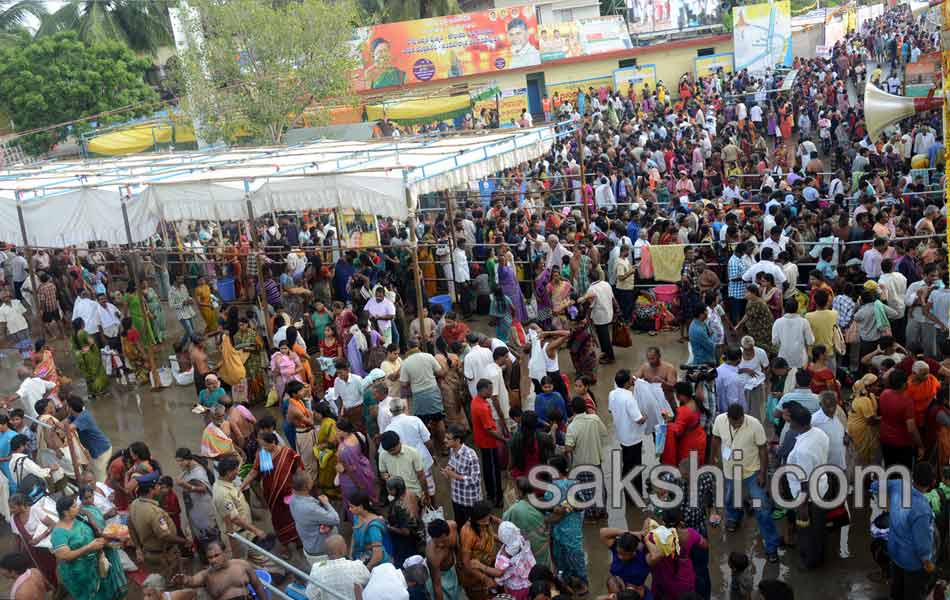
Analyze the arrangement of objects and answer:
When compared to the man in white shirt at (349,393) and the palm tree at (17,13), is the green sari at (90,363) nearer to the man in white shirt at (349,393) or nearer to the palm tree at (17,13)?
the man in white shirt at (349,393)

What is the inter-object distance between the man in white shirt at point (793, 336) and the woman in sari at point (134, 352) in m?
8.38

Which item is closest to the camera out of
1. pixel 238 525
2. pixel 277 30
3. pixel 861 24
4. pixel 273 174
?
pixel 238 525

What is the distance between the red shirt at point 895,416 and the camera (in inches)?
273

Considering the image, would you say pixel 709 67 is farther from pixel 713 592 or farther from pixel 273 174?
pixel 713 592

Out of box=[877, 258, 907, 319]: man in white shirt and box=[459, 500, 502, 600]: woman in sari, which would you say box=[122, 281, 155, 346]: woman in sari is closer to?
box=[459, 500, 502, 600]: woman in sari

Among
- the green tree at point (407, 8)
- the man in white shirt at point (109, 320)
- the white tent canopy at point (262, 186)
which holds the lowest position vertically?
the man in white shirt at point (109, 320)

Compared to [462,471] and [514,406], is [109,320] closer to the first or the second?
[514,406]

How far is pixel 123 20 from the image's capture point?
3444 cm

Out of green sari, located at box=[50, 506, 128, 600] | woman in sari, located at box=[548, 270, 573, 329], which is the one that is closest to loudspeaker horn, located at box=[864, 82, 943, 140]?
woman in sari, located at box=[548, 270, 573, 329]

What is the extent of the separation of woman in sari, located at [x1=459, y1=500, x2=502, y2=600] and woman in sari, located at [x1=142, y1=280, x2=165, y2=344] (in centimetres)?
794

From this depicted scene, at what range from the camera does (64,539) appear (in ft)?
22.1

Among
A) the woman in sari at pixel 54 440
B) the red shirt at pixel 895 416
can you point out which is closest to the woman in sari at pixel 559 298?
the red shirt at pixel 895 416

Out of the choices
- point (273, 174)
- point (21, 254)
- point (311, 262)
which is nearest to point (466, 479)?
point (273, 174)

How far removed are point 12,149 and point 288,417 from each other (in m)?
25.5
